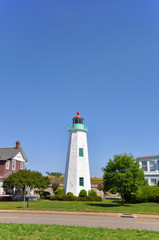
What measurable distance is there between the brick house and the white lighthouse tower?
10864mm

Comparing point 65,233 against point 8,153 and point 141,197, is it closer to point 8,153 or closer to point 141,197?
point 141,197

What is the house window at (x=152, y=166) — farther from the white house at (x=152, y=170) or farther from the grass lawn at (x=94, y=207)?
the grass lawn at (x=94, y=207)

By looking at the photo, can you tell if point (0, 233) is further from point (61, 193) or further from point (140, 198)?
point (61, 193)

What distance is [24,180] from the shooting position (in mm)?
32719

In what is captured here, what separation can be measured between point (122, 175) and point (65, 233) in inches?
603

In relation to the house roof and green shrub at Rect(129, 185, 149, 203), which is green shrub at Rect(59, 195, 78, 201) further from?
the house roof

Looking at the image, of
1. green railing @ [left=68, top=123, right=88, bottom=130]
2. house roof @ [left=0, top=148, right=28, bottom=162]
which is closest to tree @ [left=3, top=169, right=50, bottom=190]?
house roof @ [left=0, top=148, right=28, bottom=162]

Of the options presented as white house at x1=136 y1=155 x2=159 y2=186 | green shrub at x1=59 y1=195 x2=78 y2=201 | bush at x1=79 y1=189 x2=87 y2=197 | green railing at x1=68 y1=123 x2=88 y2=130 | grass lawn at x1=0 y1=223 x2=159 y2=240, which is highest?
green railing at x1=68 y1=123 x2=88 y2=130

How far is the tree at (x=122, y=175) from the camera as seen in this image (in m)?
25.3

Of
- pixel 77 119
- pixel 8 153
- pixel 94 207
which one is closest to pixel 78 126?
pixel 77 119

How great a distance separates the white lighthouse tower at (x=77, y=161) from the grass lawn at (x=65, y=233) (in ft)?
83.5

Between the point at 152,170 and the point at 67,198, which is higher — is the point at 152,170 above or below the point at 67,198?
above

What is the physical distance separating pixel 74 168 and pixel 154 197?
1359 cm

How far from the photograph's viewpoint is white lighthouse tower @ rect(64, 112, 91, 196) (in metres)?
37.3
